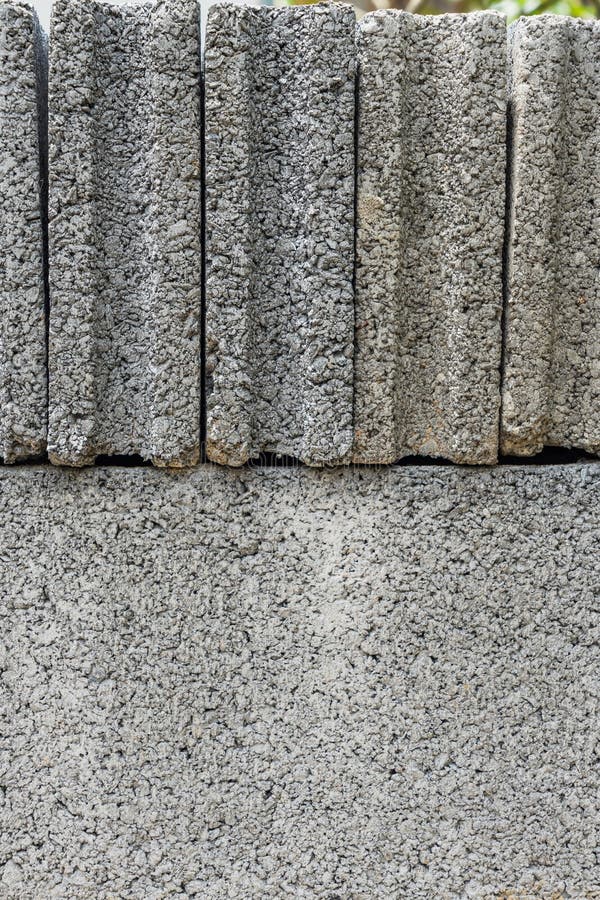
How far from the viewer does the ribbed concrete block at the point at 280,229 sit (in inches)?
57.5

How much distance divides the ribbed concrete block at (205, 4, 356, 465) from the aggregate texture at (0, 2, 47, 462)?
1.12 ft

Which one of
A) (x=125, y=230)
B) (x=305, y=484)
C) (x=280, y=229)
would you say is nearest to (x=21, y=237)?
(x=125, y=230)

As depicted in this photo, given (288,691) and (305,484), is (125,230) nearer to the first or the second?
(305,484)

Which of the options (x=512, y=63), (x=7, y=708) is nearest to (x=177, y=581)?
(x=7, y=708)

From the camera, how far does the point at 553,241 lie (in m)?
1.54

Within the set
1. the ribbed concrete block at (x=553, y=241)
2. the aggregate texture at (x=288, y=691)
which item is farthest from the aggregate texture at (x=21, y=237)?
the ribbed concrete block at (x=553, y=241)

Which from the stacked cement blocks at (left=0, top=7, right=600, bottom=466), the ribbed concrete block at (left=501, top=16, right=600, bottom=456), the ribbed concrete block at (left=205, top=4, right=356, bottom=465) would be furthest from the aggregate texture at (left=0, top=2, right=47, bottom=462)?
the ribbed concrete block at (left=501, top=16, right=600, bottom=456)

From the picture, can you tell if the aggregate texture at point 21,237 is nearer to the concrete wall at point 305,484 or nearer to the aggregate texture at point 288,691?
the concrete wall at point 305,484

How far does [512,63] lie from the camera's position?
1.54 meters

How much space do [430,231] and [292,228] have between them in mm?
284

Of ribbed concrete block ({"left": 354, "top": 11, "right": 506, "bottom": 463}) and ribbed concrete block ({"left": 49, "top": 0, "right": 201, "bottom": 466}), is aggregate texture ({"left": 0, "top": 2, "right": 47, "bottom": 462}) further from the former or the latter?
ribbed concrete block ({"left": 354, "top": 11, "right": 506, "bottom": 463})

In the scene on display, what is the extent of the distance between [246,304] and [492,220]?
52 centimetres

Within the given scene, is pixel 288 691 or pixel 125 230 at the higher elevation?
pixel 125 230

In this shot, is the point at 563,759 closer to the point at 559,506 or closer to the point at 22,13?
the point at 559,506
